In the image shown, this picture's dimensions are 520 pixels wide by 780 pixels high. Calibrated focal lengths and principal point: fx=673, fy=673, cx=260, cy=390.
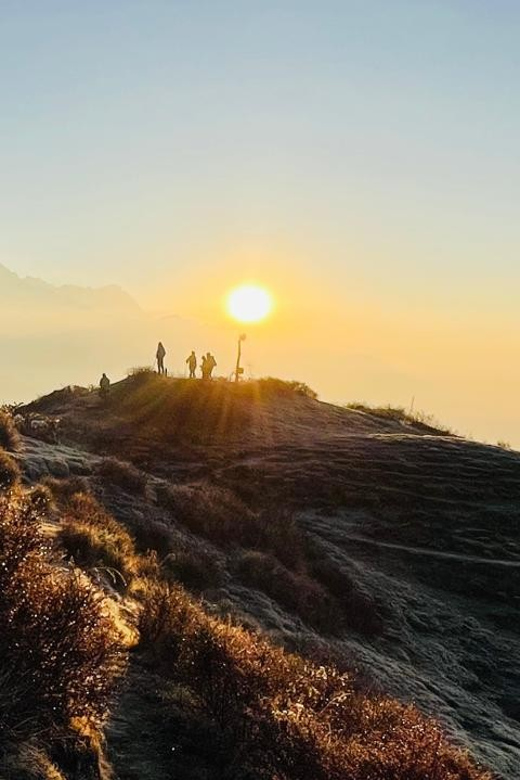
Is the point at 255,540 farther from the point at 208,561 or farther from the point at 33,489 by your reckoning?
the point at 33,489

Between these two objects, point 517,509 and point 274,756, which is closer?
point 274,756

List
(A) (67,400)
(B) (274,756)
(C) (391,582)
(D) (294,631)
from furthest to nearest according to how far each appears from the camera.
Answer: (A) (67,400) → (C) (391,582) → (D) (294,631) → (B) (274,756)

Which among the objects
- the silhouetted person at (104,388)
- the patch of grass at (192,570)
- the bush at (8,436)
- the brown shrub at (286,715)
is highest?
the silhouetted person at (104,388)

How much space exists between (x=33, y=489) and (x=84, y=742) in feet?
39.3

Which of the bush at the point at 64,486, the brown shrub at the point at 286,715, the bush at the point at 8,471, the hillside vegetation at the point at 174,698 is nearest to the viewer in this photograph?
the hillside vegetation at the point at 174,698

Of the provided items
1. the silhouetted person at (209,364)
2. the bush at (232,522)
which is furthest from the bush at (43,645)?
the silhouetted person at (209,364)

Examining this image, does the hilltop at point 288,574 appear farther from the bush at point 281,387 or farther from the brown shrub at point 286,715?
the bush at point 281,387

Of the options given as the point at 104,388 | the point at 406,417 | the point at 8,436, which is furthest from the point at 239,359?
the point at 8,436

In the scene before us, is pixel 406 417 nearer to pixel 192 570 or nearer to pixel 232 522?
pixel 232 522

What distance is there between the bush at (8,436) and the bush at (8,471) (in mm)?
2289

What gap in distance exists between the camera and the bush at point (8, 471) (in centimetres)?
1829

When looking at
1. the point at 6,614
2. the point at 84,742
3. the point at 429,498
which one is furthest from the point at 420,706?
the point at 429,498

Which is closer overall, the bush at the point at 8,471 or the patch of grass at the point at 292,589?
the patch of grass at the point at 292,589

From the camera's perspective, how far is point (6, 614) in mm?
6598
